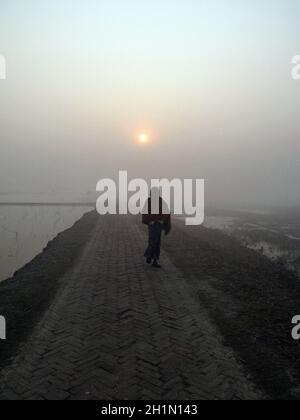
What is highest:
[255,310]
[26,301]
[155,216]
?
[155,216]

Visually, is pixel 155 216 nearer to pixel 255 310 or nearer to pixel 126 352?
pixel 255 310

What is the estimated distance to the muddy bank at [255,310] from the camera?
523 centimetres

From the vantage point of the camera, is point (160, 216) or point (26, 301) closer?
point (26, 301)

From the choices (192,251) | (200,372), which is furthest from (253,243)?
(200,372)

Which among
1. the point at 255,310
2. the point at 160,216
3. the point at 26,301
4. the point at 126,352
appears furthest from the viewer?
the point at 160,216

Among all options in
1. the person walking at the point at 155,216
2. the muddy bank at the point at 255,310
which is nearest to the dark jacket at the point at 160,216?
the person walking at the point at 155,216

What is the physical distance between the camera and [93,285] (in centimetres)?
980

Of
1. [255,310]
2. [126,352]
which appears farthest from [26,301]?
[255,310]

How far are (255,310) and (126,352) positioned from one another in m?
3.39

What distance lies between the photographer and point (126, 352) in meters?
5.72

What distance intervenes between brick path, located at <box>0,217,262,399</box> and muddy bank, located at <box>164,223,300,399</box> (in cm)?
29

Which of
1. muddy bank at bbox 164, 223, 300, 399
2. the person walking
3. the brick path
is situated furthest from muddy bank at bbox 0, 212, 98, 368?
muddy bank at bbox 164, 223, 300, 399

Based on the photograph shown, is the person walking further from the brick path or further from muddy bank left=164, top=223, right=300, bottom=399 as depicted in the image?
the brick path

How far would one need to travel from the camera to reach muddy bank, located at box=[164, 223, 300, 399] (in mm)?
5234
